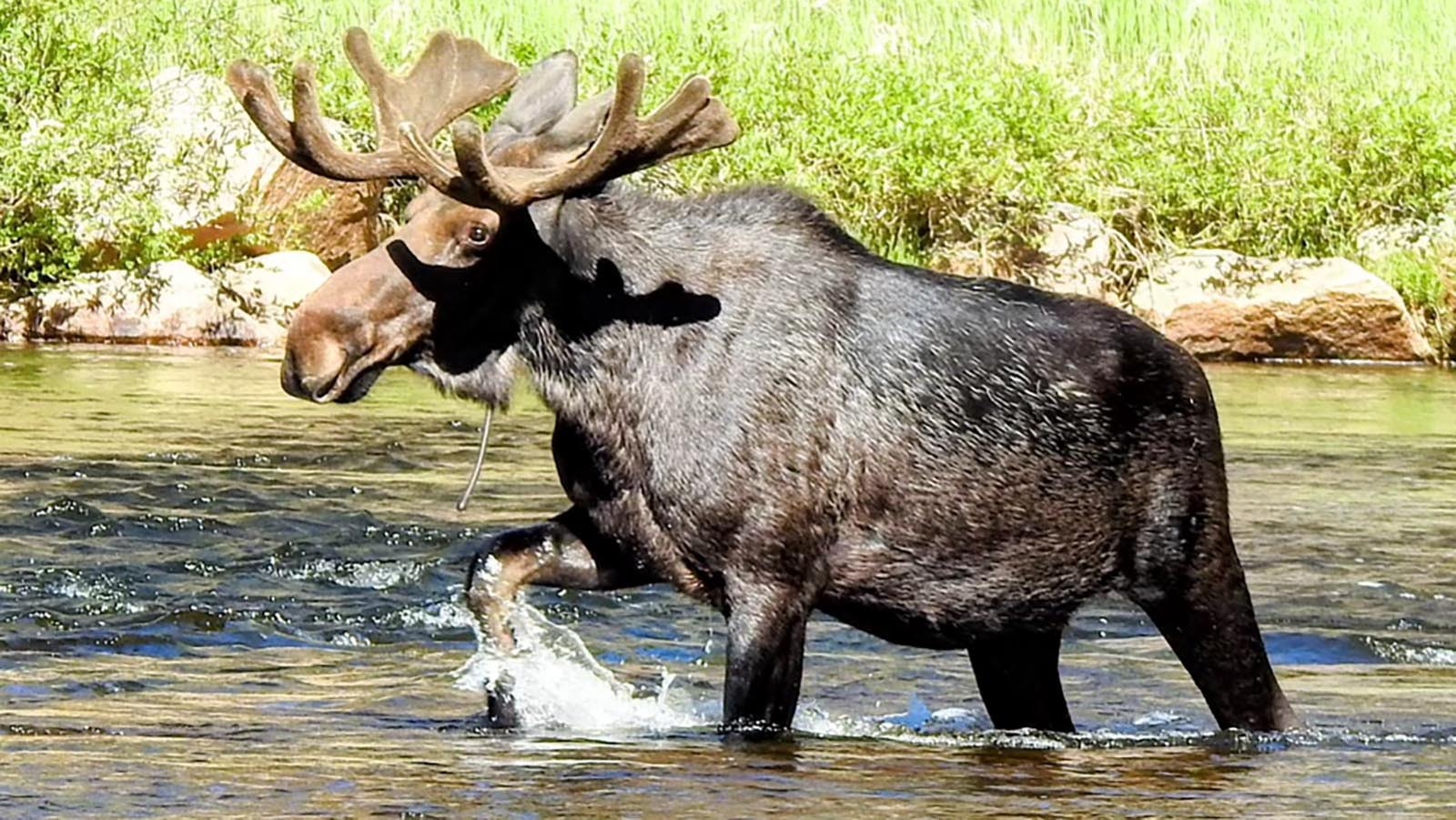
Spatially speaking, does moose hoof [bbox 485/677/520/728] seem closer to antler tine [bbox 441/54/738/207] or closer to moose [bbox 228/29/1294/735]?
moose [bbox 228/29/1294/735]

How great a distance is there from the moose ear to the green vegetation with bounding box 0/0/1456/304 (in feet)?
50.5

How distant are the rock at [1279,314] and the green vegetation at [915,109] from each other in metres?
1.13

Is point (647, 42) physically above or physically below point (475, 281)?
above

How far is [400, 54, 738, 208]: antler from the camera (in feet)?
24.4

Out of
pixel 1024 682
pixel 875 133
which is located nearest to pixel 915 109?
pixel 875 133

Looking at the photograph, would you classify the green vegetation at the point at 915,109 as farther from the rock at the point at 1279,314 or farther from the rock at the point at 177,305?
the rock at the point at 1279,314

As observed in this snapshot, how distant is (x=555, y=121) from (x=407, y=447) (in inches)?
328

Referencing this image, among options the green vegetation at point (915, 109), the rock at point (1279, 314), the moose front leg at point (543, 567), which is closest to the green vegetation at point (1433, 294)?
the rock at point (1279, 314)

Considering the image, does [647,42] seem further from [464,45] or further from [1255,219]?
[464,45]

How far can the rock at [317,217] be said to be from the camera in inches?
973

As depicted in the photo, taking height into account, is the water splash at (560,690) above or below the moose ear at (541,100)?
below

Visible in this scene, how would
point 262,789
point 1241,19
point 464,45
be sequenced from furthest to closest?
point 1241,19
point 464,45
point 262,789

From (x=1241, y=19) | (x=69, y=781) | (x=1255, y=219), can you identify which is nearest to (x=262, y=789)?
(x=69, y=781)

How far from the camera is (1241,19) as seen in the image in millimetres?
30297
